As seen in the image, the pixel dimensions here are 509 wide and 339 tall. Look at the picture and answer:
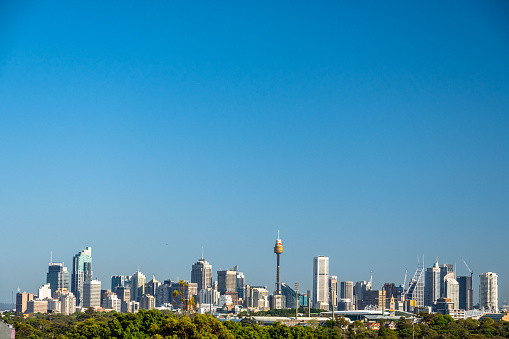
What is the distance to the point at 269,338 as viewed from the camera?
62.6 m

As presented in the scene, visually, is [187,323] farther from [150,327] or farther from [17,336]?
[17,336]

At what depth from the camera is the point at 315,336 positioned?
220 ft

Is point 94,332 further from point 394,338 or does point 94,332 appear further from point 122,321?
point 394,338

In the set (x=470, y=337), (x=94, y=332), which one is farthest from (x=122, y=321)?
(x=470, y=337)

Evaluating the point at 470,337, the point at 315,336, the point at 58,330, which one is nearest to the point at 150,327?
the point at 315,336

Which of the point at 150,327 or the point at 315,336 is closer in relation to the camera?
the point at 150,327

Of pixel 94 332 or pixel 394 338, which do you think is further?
pixel 394 338

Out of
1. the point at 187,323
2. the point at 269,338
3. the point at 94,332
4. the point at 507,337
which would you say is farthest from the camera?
the point at 507,337

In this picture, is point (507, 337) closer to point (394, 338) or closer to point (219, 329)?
point (394, 338)

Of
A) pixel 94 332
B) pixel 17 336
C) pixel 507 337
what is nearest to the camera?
pixel 94 332

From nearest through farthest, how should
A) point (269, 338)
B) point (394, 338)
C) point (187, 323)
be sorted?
point (187, 323), point (269, 338), point (394, 338)

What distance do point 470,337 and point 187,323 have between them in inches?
2173

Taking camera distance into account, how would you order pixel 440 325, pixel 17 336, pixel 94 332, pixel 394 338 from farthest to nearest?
pixel 440 325 < pixel 394 338 < pixel 17 336 < pixel 94 332

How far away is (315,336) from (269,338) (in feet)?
20.6
